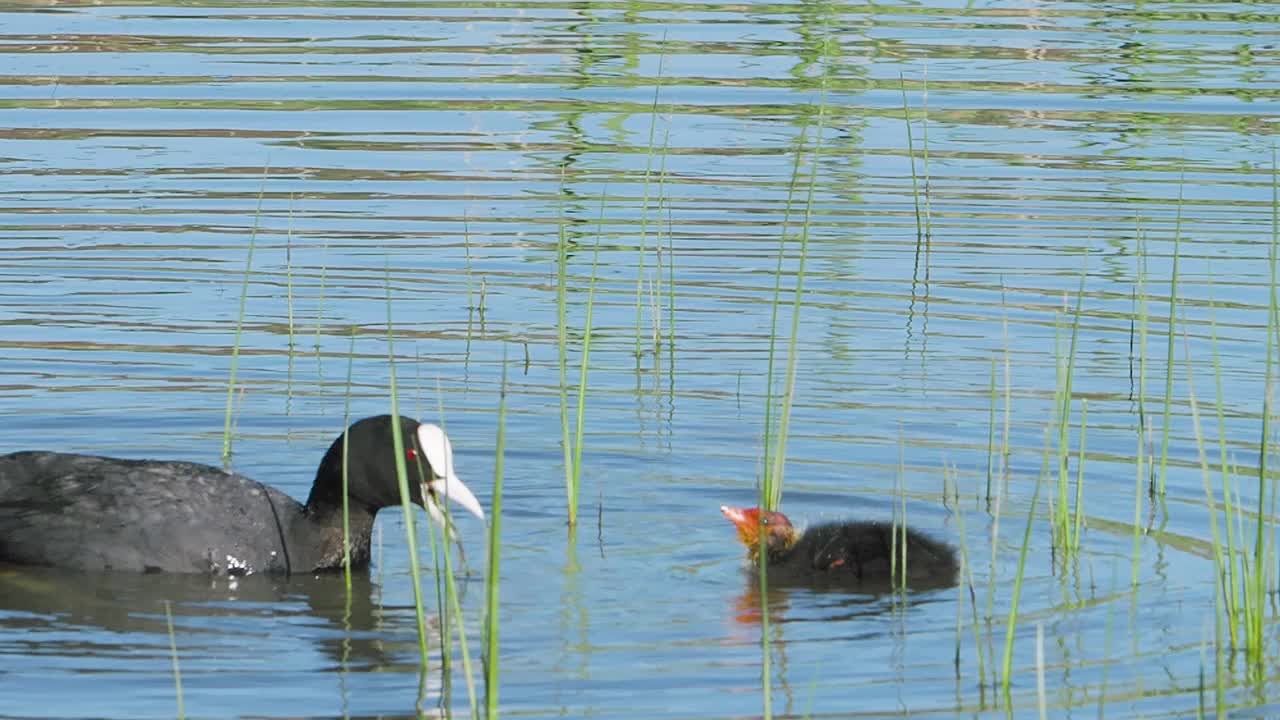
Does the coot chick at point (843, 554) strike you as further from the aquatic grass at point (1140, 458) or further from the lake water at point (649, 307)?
the aquatic grass at point (1140, 458)

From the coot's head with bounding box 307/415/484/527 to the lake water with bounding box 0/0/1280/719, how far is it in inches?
9.7

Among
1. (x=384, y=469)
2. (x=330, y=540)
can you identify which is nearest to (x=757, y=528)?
(x=384, y=469)

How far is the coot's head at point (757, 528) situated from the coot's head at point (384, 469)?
0.80 m

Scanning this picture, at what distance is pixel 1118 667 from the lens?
647 cm

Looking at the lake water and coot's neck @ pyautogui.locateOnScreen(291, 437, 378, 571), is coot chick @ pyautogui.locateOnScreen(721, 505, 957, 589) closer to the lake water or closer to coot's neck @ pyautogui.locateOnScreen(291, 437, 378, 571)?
the lake water

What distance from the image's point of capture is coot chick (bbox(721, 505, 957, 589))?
7.55 meters

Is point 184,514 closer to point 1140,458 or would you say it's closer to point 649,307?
point 1140,458

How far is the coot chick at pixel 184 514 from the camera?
771 cm

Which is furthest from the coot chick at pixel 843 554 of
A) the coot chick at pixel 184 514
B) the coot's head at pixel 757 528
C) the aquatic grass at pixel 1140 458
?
the coot chick at pixel 184 514

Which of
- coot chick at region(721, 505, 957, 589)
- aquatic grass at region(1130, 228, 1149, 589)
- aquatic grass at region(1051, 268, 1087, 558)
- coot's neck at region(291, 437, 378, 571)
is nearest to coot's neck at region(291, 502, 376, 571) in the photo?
coot's neck at region(291, 437, 378, 571)

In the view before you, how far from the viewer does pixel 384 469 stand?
7.67 meters

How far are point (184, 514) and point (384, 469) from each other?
64 cm

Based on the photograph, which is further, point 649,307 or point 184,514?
point 649,307

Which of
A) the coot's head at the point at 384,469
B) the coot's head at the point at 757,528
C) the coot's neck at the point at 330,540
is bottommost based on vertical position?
the coot's neck at the point at 330,540
